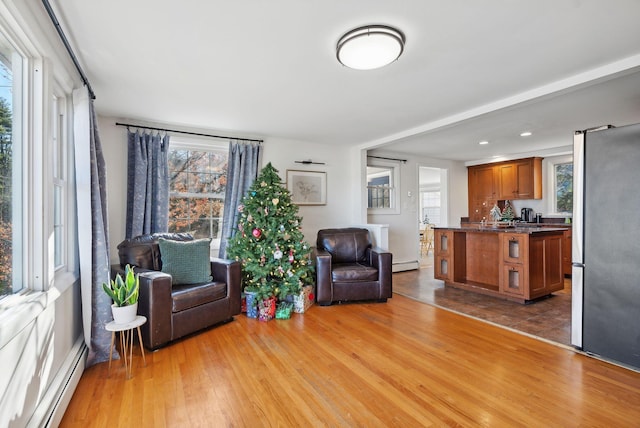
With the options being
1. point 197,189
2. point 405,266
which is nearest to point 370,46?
point 197,189

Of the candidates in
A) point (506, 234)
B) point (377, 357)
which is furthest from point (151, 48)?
point (506, 234)

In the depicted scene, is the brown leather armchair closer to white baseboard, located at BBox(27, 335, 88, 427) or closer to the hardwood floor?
the hardwood floor

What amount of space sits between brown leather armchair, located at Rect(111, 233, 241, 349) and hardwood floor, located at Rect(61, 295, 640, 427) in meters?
0.15

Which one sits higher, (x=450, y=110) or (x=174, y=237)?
(x=450, y=110)

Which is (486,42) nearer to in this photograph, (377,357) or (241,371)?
(377,357)

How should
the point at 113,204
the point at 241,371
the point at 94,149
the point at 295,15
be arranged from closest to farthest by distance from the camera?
the point at 295,15, the point at 241,371, the point at 94,149, the point at 113,204

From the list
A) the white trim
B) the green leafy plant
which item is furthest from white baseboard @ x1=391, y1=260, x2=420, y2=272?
the green leafy plant

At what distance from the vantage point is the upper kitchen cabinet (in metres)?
6.05

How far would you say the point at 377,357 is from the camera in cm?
253

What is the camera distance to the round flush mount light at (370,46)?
1951mm


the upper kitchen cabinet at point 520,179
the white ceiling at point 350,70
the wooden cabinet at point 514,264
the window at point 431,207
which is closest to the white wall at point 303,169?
the white ceiling at point 350,70

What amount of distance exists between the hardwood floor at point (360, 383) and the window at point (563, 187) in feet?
13.8

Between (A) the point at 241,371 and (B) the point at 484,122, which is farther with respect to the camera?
(B) the point at 484,122

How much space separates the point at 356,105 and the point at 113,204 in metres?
2.96
